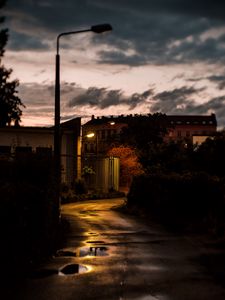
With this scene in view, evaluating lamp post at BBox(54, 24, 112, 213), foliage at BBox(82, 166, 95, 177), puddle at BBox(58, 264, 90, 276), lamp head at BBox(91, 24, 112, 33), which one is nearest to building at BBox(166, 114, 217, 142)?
foliage at BBox(82, 166, 95, 177)

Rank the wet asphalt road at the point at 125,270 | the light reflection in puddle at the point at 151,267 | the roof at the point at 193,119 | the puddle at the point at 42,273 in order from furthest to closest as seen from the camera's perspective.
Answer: the roof at the point at 193,119 → the light reflection in puddle at the point at 151,267 → the puddle at the point at 42,273 → the wet asphalt road at the point at 125,270

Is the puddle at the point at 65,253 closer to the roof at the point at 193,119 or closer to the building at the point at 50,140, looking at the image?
the building at the point at 50,140

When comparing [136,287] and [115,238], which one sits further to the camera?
[115,238]

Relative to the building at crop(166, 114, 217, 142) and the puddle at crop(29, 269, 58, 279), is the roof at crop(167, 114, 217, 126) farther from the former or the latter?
the puddle at crop(29, 269, 58, 279)

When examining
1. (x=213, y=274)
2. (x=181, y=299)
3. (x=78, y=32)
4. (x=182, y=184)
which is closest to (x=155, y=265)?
(x=213, y=274)

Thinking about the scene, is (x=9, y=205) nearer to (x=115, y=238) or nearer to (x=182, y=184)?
(x=115, y=238)

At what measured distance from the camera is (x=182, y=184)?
2259 centimetres

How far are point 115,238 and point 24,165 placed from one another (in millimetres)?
3959

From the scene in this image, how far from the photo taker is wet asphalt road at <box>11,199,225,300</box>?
9250mm

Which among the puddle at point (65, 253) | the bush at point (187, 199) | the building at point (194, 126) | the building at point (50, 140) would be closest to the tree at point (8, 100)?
the building at point (50, 140)

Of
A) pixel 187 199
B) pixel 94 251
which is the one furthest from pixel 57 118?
pixel 187 199

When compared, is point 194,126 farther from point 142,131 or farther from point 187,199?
point 187,199

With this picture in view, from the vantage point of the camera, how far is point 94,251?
14.4 metres

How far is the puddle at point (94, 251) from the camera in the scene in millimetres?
13836
